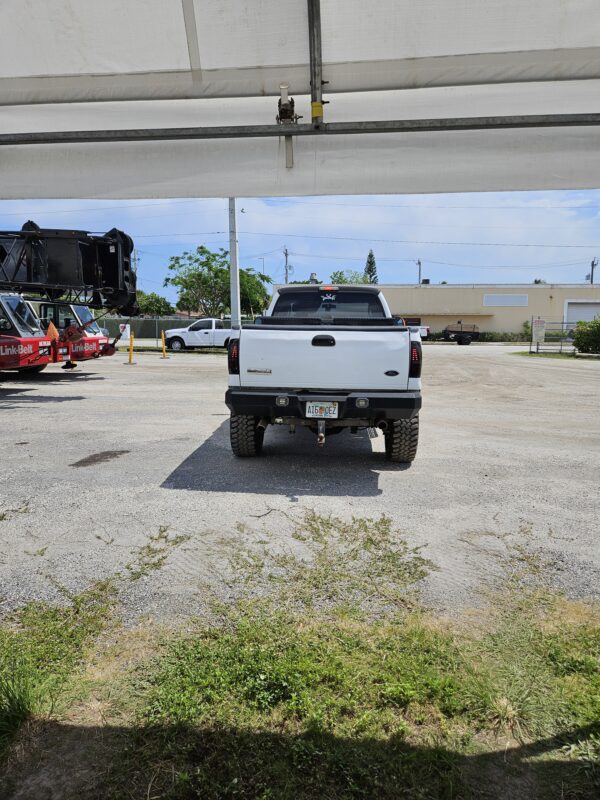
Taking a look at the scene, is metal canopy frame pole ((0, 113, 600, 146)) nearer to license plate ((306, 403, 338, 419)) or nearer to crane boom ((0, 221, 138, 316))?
license plate ((306, 403, 338, 419))

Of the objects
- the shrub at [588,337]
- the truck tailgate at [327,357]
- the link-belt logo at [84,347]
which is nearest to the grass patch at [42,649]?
the truck tailgate at [327,357]

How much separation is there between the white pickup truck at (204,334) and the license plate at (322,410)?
22.7 m

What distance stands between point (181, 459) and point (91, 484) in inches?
46.8

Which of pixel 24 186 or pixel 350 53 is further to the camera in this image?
pixel 24 186

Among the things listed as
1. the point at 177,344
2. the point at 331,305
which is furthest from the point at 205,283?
A: the point at 331,305

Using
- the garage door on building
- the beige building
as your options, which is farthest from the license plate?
the garage door on building

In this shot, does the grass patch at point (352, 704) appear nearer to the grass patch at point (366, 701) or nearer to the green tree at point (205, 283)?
the grass patch at point (366, 701)

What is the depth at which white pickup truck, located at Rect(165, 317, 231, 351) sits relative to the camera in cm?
2764

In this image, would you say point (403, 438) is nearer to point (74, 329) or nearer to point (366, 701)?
point (366, 701)

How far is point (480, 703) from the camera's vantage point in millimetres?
2141

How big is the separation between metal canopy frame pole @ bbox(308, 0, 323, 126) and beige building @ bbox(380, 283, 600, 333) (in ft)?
189

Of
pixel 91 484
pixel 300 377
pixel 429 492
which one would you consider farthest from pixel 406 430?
pixel 91 484

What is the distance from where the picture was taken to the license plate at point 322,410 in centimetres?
528

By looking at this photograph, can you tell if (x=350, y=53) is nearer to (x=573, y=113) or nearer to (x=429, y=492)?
(x=573, y=113)
